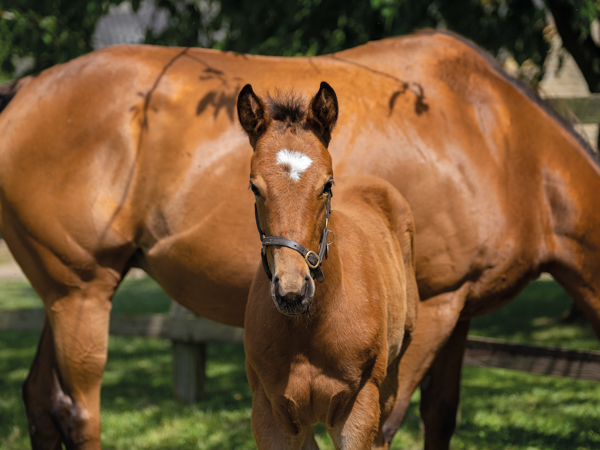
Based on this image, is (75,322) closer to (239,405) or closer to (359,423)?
(359,423)

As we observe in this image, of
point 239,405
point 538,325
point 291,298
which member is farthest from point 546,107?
point 538,325

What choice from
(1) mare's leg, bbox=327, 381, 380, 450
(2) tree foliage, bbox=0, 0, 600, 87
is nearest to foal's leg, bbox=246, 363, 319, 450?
(1) mare's leg, bbox=327, 381, 380, 450

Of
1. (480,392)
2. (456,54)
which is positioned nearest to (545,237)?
(456,54)

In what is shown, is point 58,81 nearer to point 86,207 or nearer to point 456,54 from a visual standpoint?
point 86,207

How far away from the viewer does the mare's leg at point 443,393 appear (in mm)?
3684

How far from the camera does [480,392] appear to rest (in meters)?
5.48

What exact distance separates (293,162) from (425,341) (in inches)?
56.5

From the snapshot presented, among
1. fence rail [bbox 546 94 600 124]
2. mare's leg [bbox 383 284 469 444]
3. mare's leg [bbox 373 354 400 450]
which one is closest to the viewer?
mare's leg [bbox 373 354 400 450]

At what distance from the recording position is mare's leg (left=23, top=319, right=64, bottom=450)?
3684 mm

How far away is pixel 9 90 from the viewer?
11.8 ft

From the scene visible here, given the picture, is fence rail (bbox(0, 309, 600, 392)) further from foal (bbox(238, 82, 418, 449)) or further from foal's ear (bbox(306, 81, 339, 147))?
foal's ear (bbox(306, 81, 339, 147))

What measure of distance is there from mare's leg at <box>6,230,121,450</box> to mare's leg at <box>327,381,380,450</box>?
1492 millimetres

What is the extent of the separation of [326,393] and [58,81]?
2.32 m

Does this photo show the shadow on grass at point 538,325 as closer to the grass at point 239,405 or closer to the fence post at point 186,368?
the grass at point 239,405
